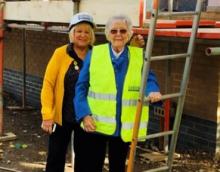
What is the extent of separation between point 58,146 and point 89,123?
853mm

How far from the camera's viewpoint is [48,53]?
1040 cm

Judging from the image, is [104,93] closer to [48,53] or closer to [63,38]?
[63,38]

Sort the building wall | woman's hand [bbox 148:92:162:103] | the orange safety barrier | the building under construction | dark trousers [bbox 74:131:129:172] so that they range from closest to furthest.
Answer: woman's hand [bbox 148:92:162:103] → dark trousers [bbox 74:131:129:172] → the orange safety barrier → the building under construction → the building wall

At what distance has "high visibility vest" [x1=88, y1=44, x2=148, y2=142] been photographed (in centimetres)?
376

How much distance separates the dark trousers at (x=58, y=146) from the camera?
4539 mm

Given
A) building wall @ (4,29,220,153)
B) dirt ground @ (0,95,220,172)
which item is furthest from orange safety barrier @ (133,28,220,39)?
dirt ground @ (0,95,220,172)

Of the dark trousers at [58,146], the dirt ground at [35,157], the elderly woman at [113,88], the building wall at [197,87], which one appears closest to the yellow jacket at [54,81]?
the dark trousers at [58,146]

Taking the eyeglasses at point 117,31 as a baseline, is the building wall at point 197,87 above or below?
below

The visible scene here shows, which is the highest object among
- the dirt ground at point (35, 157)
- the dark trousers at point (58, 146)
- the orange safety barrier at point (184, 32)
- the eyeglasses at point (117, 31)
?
the eyeglasses at point (117, 31)

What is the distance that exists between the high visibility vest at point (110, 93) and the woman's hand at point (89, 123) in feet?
0.10

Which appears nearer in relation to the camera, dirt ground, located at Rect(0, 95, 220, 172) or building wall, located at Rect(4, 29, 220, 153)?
dirt ground, located at Rect(0, 95, 220, 172)

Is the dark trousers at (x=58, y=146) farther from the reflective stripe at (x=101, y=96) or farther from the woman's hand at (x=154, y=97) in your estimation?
the woman's hand at (x=154, y=97)

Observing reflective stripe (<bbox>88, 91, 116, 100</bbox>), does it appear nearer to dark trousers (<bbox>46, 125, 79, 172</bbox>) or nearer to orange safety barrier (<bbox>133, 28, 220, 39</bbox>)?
dark trousers (<bbox>46, 125, 79, 172</bbox>)

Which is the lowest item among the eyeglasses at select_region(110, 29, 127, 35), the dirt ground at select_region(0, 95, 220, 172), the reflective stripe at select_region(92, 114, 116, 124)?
the dirt ground at select_region(0, 95, 220, 172)
